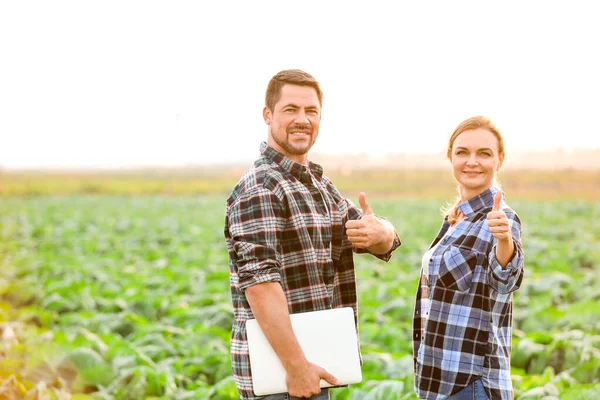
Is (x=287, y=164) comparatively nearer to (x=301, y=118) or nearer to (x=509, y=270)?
(x=301, y=118)

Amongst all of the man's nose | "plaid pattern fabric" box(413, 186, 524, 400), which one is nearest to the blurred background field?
"plaid pattern fabric" box(413, 186, 524, 400)

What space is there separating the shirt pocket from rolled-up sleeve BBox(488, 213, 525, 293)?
0.07 meters

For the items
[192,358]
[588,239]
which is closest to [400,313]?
[192,358]

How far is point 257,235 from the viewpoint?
8.09 feet

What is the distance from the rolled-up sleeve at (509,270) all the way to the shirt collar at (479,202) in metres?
0.16

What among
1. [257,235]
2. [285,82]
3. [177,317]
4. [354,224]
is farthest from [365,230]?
[177,317]

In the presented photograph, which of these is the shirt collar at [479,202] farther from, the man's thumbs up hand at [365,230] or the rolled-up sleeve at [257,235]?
the rolled-up sleeve at [257,235]

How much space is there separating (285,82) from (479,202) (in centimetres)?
94

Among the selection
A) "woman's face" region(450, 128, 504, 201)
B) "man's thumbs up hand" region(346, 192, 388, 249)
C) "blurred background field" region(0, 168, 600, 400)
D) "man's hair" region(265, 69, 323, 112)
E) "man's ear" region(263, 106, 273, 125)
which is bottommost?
"blurred background field" region(0, 168, 600, 400)

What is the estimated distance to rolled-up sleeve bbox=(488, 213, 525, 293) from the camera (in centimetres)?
248

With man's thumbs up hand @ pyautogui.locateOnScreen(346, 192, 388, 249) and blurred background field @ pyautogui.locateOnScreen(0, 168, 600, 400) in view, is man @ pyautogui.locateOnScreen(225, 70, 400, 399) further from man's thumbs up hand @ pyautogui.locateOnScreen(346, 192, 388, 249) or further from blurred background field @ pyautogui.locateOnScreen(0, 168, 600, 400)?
blurred background field @ pyautogui.locateOnScreen(0, 168, 600, 400)

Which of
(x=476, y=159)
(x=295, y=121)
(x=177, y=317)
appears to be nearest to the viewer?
(x=295, y=121)

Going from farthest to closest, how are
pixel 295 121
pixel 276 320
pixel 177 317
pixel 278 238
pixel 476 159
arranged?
1. pixel 177 317
2. pixel 476 159
3. pixel 295 121
4. pixel 278 238
5. pixel 276 320

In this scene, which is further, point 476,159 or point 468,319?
point 476,159
